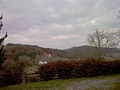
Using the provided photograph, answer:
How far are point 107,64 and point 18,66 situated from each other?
11.0 metres

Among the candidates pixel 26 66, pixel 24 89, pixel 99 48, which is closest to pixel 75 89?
pixel 24 89

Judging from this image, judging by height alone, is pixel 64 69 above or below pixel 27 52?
below

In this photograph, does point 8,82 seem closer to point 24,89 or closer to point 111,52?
point 24,89

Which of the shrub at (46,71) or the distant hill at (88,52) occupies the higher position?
the distant hill at (88,52)

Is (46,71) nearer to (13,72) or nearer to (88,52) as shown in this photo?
(13,72)

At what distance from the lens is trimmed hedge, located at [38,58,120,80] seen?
901 inches

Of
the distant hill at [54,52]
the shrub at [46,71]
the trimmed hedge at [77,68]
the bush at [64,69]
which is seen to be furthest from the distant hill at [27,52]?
the bush at [64,69]

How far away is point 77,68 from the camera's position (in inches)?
948

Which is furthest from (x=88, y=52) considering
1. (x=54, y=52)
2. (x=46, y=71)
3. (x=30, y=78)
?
(x=30, y=78)

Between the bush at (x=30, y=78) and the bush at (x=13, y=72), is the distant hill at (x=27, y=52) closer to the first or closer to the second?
the bush at (x=13, y=72)

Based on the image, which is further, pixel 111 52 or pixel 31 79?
pixel 111 52

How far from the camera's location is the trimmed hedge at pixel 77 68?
22.9 m

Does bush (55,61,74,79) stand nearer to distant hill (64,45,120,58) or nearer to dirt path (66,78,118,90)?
dirt path (66,78,118,90)

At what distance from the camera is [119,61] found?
25.9 metres
